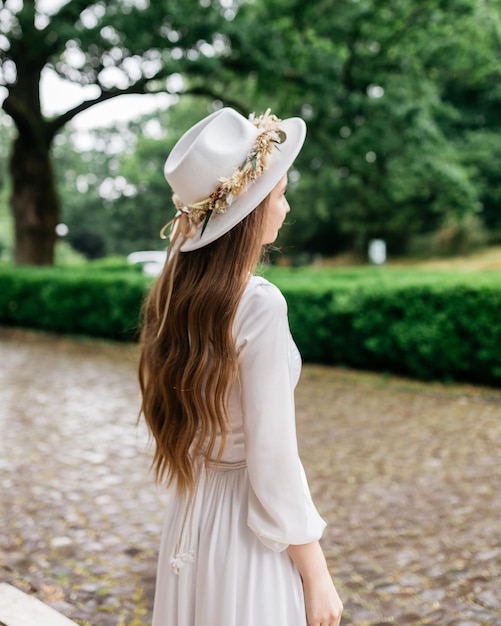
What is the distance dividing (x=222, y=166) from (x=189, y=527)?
89 centimetres

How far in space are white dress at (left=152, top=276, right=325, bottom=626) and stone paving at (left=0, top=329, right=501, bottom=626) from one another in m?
1.72

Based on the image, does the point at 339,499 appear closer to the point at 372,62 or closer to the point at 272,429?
the point at 272,429

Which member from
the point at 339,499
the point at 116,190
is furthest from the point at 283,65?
the point at 116,190

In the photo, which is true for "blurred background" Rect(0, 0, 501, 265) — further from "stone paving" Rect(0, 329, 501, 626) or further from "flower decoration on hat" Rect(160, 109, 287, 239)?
"flower decoration on hat" Rect(160, 109, 287, 239)

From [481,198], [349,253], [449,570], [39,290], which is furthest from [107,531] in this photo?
[349,253]

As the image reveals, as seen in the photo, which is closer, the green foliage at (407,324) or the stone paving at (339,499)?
the stone paving at (339,499)

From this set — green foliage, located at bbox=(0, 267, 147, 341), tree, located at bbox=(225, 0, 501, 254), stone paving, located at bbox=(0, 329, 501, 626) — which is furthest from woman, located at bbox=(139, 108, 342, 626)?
tree, located at bbox=(225, 0, 501, 254)

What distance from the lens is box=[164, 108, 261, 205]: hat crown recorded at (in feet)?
4.95

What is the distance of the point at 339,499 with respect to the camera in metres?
4.54

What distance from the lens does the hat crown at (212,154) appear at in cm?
151

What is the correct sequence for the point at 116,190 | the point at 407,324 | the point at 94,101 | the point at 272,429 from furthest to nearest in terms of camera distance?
1. the point at 116,190
2. the point at 94,101
3. the point at 407,324
4. the point at 272,429

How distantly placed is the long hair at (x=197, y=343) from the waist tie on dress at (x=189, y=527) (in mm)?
25

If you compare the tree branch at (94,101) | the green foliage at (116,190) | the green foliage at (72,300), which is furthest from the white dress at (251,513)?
the green foliage at (116,190)

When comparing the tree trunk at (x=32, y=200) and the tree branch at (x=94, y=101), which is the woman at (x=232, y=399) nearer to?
the tree branch at (x=94, y=101)
